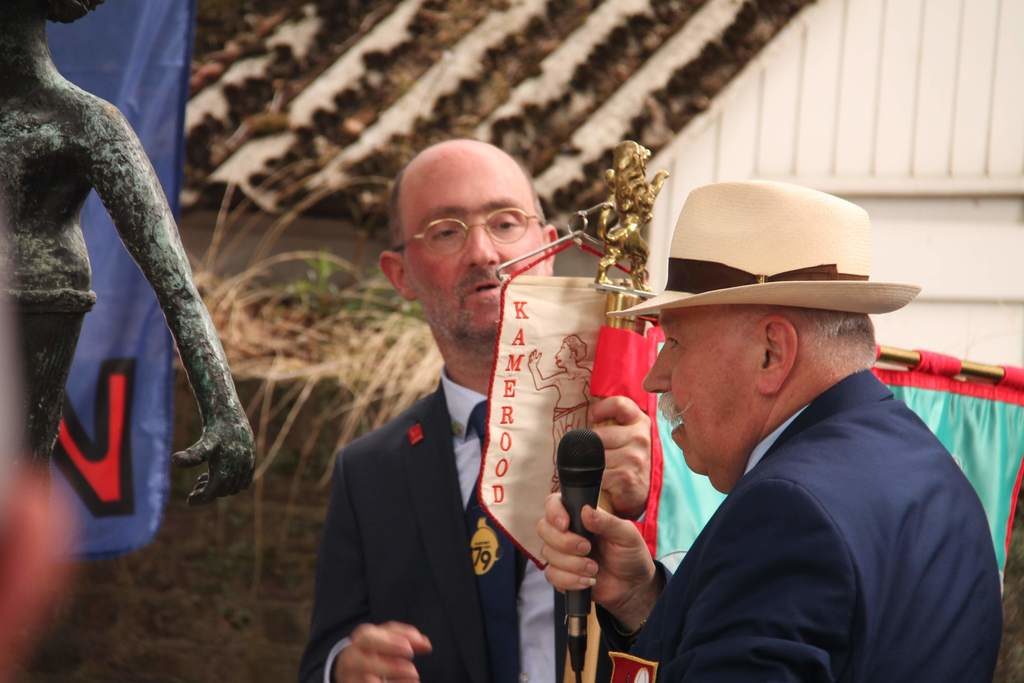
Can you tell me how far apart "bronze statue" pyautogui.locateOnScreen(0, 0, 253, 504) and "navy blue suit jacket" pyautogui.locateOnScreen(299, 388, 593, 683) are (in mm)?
1176

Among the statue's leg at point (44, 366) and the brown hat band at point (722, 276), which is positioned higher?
the brown hat band at point (722, 276)

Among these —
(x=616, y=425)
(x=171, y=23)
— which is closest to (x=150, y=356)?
(x=171, y=23)

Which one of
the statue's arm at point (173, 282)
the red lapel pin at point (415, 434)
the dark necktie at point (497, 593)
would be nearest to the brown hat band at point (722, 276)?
the statue's arm at point (173, 282)

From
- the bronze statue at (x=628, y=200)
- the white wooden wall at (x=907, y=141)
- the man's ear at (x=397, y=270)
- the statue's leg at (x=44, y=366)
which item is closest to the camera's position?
the statue's leg at (x=44, y=366)

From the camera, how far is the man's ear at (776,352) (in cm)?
206

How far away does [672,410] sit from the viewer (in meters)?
2.21

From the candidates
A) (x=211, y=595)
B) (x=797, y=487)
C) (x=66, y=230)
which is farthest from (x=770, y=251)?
(x=211, y=595)

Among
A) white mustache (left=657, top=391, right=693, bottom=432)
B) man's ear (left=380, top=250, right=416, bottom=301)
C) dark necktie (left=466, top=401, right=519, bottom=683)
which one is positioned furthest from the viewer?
man's ear (left=380, top=250, right=416, bottom=301)

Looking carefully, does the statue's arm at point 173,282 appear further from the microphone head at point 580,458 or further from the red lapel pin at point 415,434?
the red lapel pin at point 415,434

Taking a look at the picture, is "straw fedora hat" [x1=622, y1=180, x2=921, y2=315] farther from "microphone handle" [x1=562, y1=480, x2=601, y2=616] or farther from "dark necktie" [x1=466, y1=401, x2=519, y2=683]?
"dark necktie" [x1=466, y1=401, x2=519, y2=683]

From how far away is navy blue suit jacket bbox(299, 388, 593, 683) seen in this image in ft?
9.59

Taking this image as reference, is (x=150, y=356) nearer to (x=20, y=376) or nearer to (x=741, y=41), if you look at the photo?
(x=20, y=376)

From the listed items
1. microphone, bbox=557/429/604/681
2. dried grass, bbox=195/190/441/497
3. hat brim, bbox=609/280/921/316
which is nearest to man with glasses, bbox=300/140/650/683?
microphone, bbox=557/429/604/681

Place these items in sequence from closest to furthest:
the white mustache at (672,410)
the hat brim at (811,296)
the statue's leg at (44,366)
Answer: the statue's leg at (44,366)
the hat brim at (811,296)
the white mustache at (672,410)
